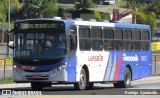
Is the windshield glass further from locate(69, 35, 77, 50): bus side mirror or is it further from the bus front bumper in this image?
the bus front bumper

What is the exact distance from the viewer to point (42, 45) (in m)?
24.8

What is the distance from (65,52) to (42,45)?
3.26 ft

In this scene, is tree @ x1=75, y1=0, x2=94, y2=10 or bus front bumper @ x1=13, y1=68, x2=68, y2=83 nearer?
bus front bumper @ x1=13, y1=68, x2=68, y2=83

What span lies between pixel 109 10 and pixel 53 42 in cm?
8464

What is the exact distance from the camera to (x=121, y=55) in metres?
29.6

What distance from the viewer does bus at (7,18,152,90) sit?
81.4ft

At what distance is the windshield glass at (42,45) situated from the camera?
24.8 meters

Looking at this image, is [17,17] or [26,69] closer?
[26,69]

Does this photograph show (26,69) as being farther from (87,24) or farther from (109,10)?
(109,10)

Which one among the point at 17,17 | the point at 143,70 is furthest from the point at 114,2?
the point at 143,70

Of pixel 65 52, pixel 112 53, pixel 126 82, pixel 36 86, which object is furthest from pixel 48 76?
pixel 126 82

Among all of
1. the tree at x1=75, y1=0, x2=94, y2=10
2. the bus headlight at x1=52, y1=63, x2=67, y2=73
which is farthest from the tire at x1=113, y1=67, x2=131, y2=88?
the tree at x1=75, y1=0, x2=94, y2=10

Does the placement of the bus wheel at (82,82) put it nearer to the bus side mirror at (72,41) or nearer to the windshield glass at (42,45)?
the bus side mirror at (72,41)

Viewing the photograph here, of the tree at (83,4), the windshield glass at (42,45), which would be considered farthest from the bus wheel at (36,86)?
the tree at (83,4)
